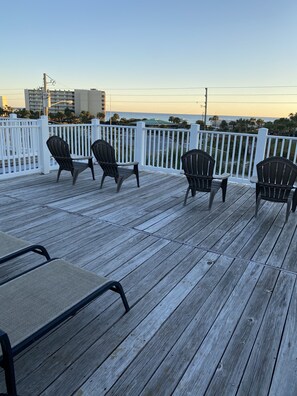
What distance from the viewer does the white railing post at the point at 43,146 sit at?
640 centimetres

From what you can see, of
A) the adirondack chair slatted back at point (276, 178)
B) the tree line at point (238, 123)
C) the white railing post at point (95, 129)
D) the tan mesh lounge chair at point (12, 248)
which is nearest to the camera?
the tan mesh lounge chair at point (12, 248)

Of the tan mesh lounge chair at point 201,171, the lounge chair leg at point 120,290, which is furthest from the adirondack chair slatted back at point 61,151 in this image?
the lounge chair leg at point 120,290

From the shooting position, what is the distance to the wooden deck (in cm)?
154

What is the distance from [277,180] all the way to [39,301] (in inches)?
138

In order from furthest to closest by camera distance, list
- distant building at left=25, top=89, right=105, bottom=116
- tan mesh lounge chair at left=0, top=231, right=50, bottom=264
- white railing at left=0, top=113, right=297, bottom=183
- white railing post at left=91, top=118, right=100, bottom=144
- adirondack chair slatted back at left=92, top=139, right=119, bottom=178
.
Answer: distant building at left=25, top=89, right=105, bottom=116
white railing post at left=91, top=118, right=100, bottom=144
white railing at left=0, top=113, right=297, bottom=183
adirondack chair slatted back at left=92, top=139, right=119, bottom=178
tan mesh lounge chair at left=0, top=231, right=50, bottom=264

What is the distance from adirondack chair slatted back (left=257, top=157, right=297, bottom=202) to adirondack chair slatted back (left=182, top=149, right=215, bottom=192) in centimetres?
73

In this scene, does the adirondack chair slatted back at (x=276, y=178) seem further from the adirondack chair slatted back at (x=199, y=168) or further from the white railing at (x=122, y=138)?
the white railing at (x=122, y=138)

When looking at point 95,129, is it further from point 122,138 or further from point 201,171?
point 201,171

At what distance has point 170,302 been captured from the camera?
7.22ft

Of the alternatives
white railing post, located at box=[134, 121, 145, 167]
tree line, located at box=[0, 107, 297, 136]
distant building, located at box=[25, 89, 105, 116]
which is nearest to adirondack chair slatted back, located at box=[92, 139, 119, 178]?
white railing post, located at box=[134, 121, 145, 167]

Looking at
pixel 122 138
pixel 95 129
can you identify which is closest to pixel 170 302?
pixel 122 138

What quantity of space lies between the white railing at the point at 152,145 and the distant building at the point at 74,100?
3541 cm

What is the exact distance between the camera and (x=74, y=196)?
4.97 m

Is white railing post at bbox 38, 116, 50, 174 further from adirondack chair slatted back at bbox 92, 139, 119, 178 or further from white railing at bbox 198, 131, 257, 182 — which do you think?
white railing at bbox 198, 131, 257, 182
